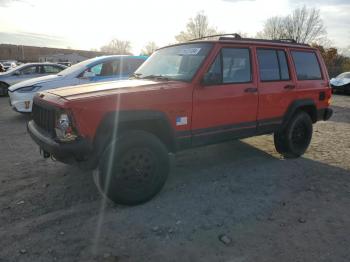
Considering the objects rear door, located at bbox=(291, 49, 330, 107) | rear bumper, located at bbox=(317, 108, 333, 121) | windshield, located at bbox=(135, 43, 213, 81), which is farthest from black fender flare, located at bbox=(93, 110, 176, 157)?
rear bumper, located at bbox=(317, 108, 333, 121)

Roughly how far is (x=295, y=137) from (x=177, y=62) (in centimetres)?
276

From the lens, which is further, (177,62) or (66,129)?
(177,62)

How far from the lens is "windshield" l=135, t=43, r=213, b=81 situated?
13.8ft

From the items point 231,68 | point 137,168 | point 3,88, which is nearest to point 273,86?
point 231,68

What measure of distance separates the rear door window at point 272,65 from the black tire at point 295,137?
0.86 m

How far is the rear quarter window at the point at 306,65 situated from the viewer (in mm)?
5457

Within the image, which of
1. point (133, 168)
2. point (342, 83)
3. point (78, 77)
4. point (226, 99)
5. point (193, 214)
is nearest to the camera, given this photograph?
point (193, 214)

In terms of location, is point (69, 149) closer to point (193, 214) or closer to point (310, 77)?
point (193, 214)

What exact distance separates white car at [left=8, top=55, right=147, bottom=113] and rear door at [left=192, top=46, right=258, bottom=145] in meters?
4.43

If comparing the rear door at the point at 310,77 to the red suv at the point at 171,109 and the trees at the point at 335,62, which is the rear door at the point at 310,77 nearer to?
the red suv at the point at 171,109

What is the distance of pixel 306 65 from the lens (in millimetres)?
5637

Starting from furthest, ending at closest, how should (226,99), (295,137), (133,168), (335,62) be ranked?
(335,62)
(295,137)
(226,99)
(133,168)

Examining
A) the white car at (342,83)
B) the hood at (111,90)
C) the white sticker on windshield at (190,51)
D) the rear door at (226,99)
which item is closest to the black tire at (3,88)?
the hood at (111,90)

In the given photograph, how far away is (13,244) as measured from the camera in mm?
3006
